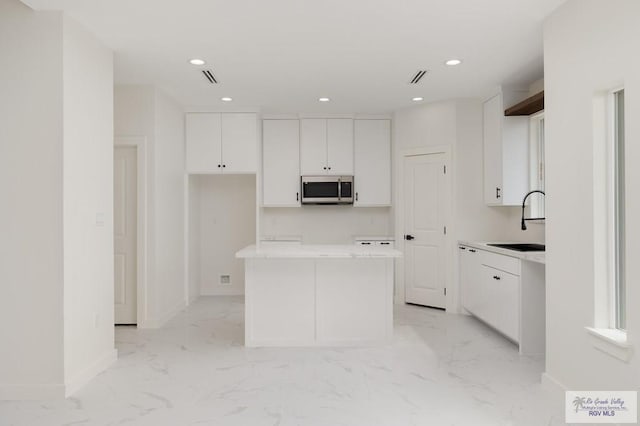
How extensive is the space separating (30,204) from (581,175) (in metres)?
3.39

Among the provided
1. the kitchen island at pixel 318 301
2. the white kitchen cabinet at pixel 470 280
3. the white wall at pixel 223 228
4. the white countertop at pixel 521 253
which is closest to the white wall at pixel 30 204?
the kitchen island at pixel 318 301

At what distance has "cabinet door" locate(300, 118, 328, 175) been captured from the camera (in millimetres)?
5676

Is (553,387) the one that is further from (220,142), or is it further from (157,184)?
(220,142)

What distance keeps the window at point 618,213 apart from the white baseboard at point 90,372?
333cm

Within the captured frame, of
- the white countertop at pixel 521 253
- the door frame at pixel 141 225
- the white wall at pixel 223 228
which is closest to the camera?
the white countertop at pixel 521 253

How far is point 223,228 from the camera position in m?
5.97

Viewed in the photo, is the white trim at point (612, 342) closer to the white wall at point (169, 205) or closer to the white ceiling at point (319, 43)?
the white ceiling at point (319, 43)

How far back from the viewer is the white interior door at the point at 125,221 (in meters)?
4.34

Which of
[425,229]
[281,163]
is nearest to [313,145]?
[281,163]

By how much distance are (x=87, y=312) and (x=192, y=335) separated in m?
1.23

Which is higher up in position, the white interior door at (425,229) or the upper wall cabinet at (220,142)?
the upper wall cabinet at (220,142)

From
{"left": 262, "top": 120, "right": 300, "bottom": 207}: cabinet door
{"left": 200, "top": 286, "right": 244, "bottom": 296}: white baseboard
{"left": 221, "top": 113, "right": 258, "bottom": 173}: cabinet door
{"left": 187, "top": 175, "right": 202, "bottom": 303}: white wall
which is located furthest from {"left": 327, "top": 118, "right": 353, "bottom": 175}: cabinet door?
{"left": 200, "top": 286, "right": 244, "bottom": 296}: white baseboard

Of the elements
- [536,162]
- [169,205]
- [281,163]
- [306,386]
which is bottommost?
[306,386]

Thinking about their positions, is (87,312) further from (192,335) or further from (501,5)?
(501,5)
